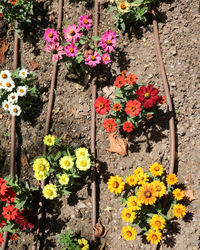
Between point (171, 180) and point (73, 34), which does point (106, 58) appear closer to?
point (73, 34)

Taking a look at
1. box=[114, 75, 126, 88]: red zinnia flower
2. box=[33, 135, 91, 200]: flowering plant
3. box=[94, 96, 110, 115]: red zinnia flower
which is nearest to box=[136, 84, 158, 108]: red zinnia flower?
box=[114, 75, 126, 88]: red zinnia flower

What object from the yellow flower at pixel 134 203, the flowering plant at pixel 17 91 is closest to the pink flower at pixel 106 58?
the flowering plant at pixel 17 91

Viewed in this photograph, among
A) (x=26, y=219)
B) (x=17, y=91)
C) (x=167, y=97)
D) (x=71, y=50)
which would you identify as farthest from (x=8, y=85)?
(x=167, y=97)

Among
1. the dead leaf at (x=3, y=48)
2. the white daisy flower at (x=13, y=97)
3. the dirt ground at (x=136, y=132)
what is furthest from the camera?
the dead leaf at (x=3, y=48)

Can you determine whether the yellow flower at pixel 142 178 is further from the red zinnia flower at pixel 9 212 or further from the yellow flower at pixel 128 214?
the red zinnia flower at pixel 9 212

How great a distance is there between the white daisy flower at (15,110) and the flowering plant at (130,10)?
178 centimetres

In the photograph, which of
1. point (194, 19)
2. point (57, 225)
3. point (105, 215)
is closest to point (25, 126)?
point (57, 225)

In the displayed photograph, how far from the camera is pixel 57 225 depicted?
10.3 feet

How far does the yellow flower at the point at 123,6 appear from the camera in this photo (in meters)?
3.02

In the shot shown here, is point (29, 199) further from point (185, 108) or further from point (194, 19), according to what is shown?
point (194, 19)

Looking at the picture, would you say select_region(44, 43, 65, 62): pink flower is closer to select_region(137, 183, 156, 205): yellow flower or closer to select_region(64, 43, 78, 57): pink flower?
select_region(64, 43, 78, 57): pink flower

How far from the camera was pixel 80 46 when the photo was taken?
3.23 metres

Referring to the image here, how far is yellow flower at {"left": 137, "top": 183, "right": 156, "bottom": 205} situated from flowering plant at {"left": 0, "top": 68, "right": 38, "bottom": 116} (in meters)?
1.88

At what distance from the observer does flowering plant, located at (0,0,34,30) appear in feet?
11.2
